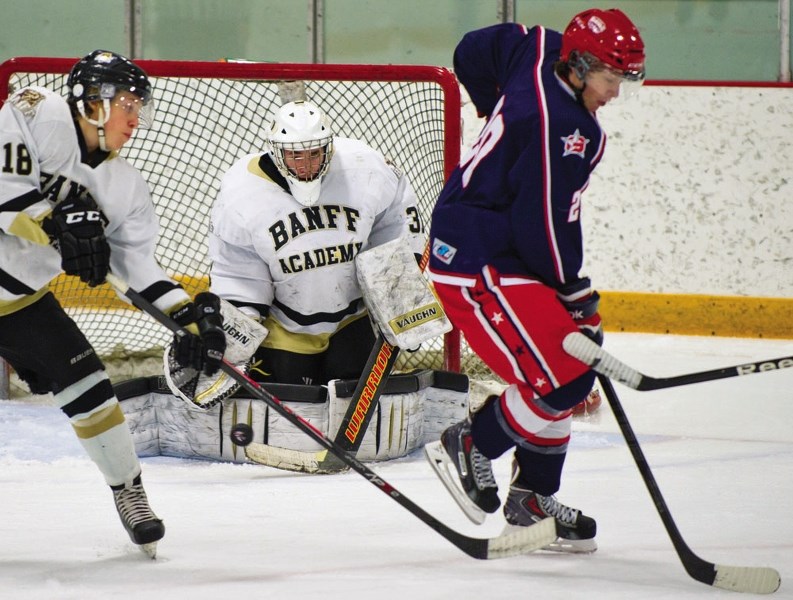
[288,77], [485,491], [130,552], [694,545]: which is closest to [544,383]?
[485,491]

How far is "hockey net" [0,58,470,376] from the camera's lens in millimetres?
3734

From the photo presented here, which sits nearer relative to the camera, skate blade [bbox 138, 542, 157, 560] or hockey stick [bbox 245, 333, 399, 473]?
skate blade [bbox 138, 542, 157, 560]

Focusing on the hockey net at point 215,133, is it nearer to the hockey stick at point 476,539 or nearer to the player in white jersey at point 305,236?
the player in white jersey at point 305,236

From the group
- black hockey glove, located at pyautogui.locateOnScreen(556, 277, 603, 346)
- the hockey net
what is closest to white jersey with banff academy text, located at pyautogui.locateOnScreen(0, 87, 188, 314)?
black hockey glove, located at pyautogui.locateOnScreen(556, 277, 603, 346)

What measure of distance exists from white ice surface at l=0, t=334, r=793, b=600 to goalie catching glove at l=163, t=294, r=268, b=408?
0.19 m

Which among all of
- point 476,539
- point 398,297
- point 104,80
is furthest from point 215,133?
point 476,539

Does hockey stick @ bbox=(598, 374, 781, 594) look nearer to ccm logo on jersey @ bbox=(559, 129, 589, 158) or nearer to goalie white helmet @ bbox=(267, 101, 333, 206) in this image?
ccm logo on jersey @ bbox=(559, 129, 589, 158)

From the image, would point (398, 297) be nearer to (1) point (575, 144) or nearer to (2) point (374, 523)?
(2) point (374, 523)

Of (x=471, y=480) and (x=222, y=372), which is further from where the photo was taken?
(x=222, y=372)

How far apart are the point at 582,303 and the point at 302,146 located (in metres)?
1.03

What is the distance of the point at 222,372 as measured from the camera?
3189 millimetres

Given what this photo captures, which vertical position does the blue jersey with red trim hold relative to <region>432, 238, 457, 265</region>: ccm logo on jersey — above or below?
above

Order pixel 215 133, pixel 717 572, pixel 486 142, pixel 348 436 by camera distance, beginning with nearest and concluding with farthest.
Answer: pixel 717 572, pixel 486 142, pixel 348 436, pixel 215 133

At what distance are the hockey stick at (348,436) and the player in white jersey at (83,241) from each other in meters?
0.73
